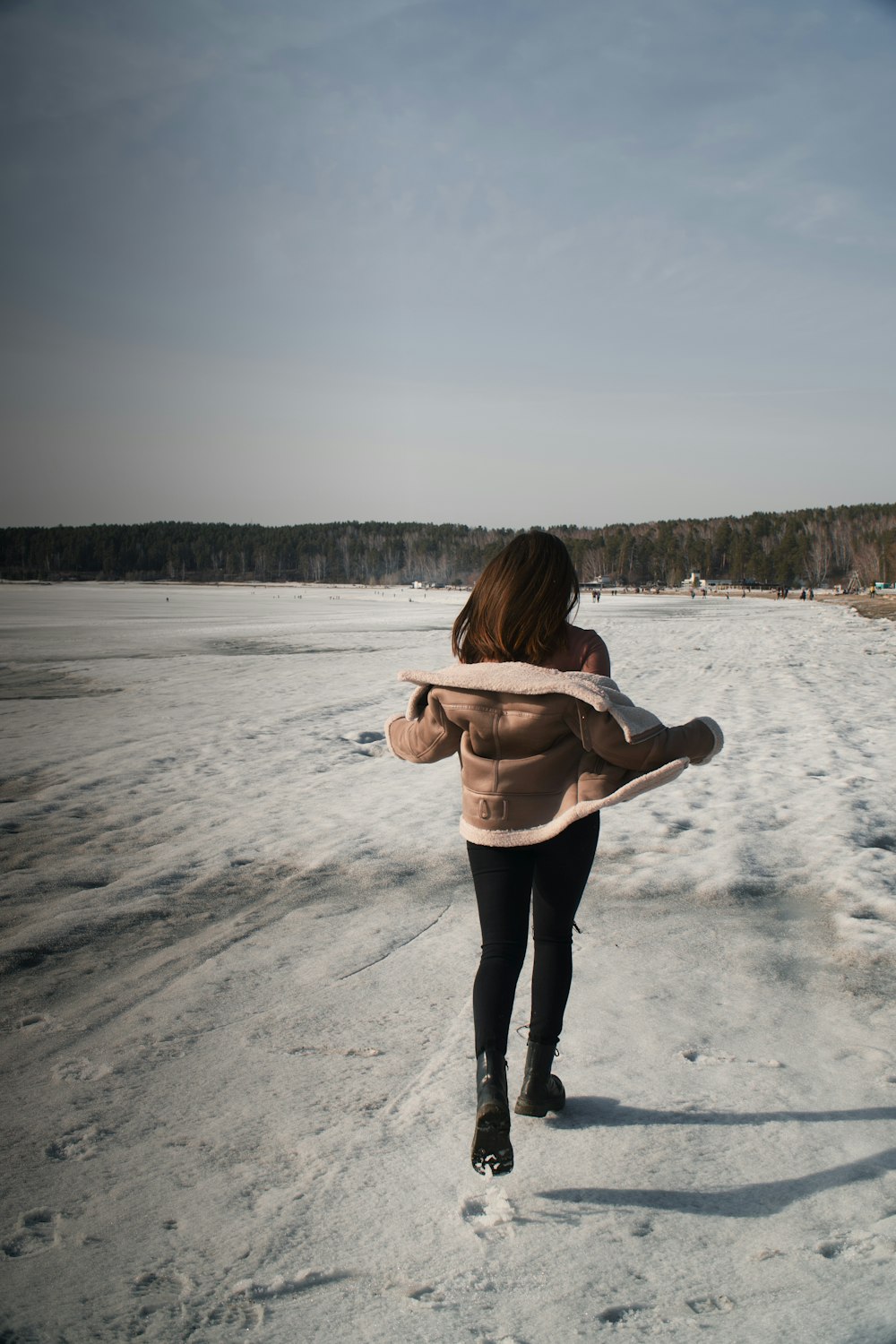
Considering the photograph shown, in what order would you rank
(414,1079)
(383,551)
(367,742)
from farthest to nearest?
(383,551) → (367,742) → (414,1079)

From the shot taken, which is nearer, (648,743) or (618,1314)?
(618,1314)

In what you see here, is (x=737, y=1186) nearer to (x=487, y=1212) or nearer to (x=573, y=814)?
A: (x=487, y=1212)

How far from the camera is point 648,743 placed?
7.57 feet

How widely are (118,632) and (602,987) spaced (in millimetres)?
22691

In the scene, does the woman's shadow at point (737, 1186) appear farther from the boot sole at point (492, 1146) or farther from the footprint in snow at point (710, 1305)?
the footprint in snow at point (710, 1305)

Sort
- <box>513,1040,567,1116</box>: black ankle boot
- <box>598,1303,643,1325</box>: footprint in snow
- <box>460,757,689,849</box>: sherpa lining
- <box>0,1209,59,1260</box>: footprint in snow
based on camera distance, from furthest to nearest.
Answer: <box>513,1040,567,1116</box>: black ankle boot
<box>460,757,689,849</box>: sherpa lining
<box>0,1209,59,1260</box>: footprint in snow
<box>598,1303,643,1325</box>: footprint in snow

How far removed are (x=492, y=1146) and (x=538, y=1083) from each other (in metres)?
0.38

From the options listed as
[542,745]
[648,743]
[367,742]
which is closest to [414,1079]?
[542,745]

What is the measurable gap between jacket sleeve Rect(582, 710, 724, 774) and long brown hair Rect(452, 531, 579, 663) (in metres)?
0.24

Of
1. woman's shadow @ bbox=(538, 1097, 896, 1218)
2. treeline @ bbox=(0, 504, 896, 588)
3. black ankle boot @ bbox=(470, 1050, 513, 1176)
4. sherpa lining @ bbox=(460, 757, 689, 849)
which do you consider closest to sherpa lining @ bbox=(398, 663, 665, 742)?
sherpa lining @ bbox=(460, 757, 689, 849)

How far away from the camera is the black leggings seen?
2361 mm

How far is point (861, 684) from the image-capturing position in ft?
41.5

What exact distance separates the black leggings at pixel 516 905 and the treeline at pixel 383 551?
5543 inches

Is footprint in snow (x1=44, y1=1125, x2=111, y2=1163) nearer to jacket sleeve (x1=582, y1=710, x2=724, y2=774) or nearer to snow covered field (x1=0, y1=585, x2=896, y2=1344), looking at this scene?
snow covered field (x1=0, y1=585, x2=896, y2=1344)
